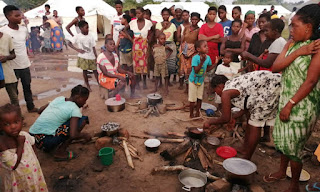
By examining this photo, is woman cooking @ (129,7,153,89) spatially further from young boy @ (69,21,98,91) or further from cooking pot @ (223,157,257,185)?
cooking pot @ (223,157,257,185)

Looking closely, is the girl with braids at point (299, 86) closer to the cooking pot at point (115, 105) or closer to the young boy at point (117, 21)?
the cooking pot at point (115, 105)

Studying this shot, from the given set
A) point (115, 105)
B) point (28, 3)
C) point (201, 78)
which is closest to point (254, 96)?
point (201, 78)

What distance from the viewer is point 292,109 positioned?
241 centimetres

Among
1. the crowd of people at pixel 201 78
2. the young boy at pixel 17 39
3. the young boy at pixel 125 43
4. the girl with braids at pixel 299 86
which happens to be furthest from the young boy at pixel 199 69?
the young boy at pixel 17 39

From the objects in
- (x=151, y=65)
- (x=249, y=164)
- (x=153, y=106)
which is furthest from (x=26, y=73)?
(x=249, y=164)

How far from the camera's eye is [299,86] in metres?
2.35

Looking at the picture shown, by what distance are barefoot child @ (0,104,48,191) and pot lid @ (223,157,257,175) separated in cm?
237

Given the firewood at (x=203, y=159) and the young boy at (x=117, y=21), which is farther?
the young boy at (x=117, y=21)

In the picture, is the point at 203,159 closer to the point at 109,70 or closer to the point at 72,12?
the point at 109,70

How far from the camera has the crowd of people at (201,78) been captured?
229 centimetres

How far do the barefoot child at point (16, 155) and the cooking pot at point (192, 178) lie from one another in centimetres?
182

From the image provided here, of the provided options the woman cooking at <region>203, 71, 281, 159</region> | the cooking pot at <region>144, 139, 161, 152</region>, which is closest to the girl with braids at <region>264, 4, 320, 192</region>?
the woman cooking at <region>203, 71, 281, 159</region>

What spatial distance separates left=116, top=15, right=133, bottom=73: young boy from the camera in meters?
6.35

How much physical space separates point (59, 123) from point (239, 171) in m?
2.76
